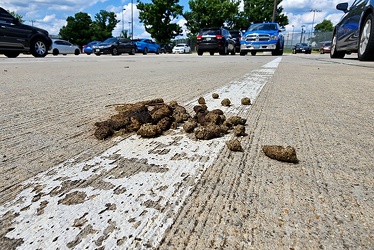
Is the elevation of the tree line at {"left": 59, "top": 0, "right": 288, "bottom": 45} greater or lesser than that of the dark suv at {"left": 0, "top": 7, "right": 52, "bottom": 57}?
greater

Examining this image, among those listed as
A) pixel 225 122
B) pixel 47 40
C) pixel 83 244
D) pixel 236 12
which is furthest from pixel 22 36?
pixel 236 12

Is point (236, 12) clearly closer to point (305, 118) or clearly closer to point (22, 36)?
point (22, 36)

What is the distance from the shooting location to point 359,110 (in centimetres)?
221

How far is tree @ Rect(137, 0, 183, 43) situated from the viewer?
157ft

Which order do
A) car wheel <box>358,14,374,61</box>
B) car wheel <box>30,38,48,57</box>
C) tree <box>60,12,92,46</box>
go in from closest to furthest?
car wheel <box>358,14,374,61</box>, car wheel <box>30,38,48,57</box>, tree <box>60,12,92,46</box>

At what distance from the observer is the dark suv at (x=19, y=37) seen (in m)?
10.1

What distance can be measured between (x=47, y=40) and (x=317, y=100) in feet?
37.8

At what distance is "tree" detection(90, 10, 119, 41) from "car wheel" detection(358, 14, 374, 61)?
225ft

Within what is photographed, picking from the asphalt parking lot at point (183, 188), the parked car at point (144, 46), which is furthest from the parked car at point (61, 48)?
the asphalt parking lot at point (183, 188)

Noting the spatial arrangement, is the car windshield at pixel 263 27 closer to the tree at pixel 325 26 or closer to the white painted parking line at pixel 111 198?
the white painted parking line at pixel 111 198

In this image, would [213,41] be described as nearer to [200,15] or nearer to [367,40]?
[367,40]

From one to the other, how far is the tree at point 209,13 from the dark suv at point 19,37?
40769mm

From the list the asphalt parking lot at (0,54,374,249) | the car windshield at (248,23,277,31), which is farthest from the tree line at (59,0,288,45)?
the asphalt parking lot at (0,54,374,249)

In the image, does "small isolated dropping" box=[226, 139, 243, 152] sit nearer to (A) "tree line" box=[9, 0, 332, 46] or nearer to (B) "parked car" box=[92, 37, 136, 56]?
(B) "parked car" box=[92, 37, 136, 56]
